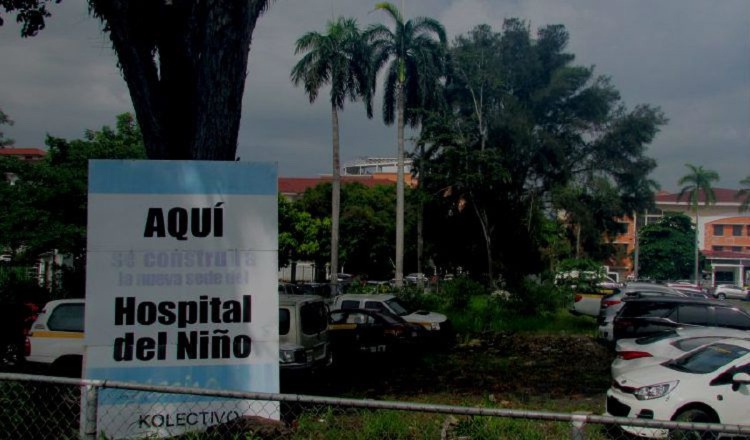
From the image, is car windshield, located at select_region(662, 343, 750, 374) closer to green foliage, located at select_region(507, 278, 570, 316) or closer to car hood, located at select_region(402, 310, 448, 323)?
car hood, located at select_region(402, 310, 448, 323)

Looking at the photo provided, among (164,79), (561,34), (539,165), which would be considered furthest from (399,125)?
(164,79)

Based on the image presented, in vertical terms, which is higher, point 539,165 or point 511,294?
point 539,165

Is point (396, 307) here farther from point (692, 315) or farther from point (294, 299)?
point (294, 299)

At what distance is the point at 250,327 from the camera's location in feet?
24.1

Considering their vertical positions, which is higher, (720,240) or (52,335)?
(52,335)

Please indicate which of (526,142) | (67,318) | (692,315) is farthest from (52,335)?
(526,142)

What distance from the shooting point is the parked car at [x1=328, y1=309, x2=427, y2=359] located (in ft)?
58.7

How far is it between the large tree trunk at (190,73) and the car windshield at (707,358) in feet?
20.9

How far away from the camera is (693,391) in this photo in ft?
28.7

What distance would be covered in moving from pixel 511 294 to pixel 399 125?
15.6 metres

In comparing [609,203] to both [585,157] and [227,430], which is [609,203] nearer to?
[585,157]

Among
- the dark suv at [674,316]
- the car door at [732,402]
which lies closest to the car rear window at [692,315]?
the dark suv at [674,316]

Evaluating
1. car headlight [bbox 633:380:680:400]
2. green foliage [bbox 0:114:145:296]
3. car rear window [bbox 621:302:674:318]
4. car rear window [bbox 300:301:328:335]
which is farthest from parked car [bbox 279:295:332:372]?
green foliage [bbox 0:114:145:296]

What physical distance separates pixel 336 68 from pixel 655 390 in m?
32.6
